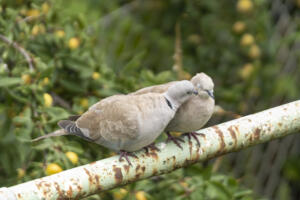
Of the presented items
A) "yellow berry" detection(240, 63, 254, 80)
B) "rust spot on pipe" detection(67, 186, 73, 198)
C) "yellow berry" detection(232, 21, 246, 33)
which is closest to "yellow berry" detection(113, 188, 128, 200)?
"rust spot on pipe" detection(67, 186, 73, 198)

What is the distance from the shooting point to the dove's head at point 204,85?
146cm

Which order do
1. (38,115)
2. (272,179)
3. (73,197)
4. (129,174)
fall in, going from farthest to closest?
1. (272,179)
2. (38,115)
3. (129,174)
4. (73,197)

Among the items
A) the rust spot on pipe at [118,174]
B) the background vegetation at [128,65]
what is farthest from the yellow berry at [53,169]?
the rust spot on pipe at [118,174]

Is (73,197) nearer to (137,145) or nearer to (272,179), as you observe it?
(137,145)

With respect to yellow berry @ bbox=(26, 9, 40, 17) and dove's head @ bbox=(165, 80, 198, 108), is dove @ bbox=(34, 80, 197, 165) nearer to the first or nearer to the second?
dove's head @ bbox=(165, 80, 198, 108)

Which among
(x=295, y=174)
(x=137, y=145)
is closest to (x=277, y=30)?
(x=295, y=174)

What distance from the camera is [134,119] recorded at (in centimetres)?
135

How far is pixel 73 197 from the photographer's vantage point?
1131mm

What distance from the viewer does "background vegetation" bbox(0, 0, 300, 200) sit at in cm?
172

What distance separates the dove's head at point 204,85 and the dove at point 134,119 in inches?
2.6

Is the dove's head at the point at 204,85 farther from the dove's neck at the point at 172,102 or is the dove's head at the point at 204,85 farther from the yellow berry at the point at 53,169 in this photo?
the yellow berry at the point at 53,169

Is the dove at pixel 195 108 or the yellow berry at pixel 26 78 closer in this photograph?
the dove at pixel 195 108

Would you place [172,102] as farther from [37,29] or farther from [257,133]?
[37,29]

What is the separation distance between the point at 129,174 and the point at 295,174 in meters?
1.97
